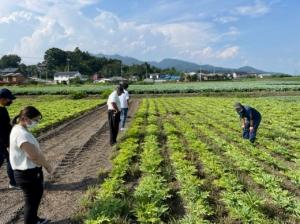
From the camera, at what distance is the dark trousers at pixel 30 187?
195 inches

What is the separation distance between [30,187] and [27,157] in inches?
17.7

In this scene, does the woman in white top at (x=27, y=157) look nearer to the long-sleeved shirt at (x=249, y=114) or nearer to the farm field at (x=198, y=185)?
the farm field at (x=198, y=185)

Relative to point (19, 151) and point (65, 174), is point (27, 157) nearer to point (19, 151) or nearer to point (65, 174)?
point (19, 151)

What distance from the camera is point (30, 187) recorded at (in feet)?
16.4

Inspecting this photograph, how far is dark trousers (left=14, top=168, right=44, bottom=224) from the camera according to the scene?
4.95 meters

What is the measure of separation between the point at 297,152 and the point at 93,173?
621 cm

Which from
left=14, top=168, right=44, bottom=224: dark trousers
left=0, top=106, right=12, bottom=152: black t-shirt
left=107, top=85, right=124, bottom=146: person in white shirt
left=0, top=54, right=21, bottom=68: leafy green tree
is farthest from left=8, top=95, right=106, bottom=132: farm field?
left=0, top=54, right=21, bottom=68: leafy green tree

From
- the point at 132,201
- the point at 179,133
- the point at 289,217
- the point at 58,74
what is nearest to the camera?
the point at 289,217

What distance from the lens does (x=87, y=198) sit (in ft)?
20.6

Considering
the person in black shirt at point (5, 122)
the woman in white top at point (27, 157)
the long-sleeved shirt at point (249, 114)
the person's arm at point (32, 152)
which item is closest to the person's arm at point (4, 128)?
the person in black shirt at point (5, 122)

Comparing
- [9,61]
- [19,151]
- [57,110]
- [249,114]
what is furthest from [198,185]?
[9,61]

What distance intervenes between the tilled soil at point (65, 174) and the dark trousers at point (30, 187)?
61cm

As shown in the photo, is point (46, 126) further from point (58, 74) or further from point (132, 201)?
point (58, 74)

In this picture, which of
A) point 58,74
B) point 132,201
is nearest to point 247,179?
point 132,201
